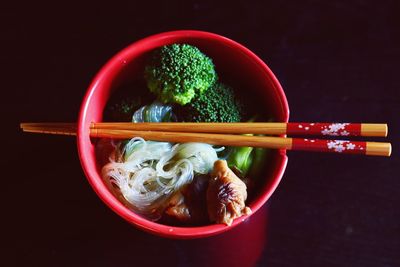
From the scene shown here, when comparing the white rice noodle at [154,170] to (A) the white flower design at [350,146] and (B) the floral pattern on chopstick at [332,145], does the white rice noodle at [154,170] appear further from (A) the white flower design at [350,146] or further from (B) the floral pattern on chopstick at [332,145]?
(A) the white flower design at [350,146]

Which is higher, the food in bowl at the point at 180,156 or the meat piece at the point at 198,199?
the food in bowl at the point at 180,156

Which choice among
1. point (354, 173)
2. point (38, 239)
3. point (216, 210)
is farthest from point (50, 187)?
point (354, 173)

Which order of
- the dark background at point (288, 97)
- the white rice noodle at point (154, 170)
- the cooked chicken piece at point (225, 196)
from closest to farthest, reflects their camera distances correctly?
the cooked chicken piece at point (225, 196) < the white rice noodle at point (154, 170) < the dark background at point (288, 97)

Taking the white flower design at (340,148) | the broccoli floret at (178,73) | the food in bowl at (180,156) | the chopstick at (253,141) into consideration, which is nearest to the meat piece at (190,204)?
the food in bowl at (180,156)

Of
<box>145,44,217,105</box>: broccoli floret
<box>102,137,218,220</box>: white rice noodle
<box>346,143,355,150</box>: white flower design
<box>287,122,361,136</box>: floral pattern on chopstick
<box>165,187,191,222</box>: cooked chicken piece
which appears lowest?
<box>165,187,191,222</box>: cooked chicken piece

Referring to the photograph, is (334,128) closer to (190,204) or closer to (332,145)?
(332,145)

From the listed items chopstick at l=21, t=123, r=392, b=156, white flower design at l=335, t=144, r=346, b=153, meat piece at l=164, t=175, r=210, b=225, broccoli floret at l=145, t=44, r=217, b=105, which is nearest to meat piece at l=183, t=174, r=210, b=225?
meat piece at l=164, t=175, r=210, b=225

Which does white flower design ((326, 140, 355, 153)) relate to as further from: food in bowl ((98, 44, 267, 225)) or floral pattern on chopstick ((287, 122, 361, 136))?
food in bowl ((98, 44, 267, 225))
